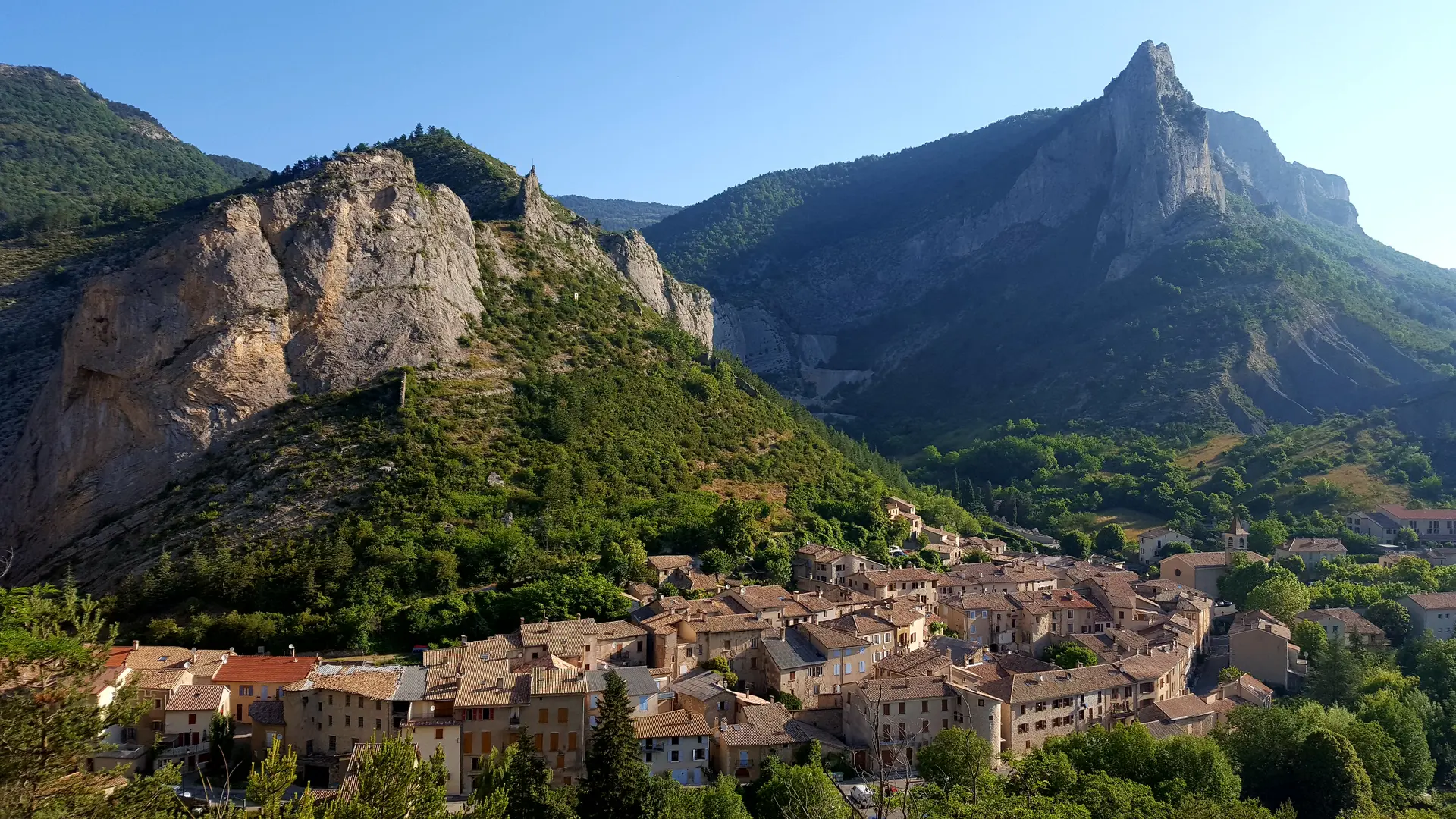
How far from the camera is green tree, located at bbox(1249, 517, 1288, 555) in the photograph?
235ft

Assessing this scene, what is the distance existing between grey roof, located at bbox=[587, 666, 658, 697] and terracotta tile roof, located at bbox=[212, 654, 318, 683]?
32.3 ft

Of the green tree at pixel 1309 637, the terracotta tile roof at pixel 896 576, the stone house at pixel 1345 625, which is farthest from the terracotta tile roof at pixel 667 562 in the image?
the stone house at pixel 1345 625

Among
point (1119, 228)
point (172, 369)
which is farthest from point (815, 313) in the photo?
point (172, 369)

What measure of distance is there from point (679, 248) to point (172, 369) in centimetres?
14808

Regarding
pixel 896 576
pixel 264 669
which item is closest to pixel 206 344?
pixel 264 669

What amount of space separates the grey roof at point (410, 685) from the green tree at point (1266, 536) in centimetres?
6234

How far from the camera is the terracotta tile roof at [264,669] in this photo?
33531mm

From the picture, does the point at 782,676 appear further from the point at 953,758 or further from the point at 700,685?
the point at 953,758

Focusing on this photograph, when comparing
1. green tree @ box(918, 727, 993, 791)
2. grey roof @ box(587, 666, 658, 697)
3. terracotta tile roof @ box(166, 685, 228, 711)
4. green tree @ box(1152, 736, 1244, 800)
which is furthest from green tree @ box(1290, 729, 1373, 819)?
terracotta tile roof @ box(166, 685, 228, 711)

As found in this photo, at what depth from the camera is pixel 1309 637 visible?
4912 centimetres

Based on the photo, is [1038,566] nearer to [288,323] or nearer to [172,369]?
[288,323]

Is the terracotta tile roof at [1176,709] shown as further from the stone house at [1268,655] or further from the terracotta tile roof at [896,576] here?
the terracotta tile roof at [896,576]

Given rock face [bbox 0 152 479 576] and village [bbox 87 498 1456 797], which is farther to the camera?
rock face [bbox 0 152 479 576]

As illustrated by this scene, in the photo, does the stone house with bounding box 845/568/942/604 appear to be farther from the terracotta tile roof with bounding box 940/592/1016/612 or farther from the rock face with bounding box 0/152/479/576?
the rock face with bounding box 0/152/479/576
